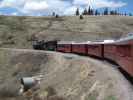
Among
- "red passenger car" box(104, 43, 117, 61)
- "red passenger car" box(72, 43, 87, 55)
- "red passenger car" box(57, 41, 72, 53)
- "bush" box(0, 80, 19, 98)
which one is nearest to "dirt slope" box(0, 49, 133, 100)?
"bush" box(0, 80, 19, 98)

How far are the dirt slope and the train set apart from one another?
1060mm

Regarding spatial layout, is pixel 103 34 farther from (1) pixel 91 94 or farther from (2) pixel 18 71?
(1) pixel 91 94

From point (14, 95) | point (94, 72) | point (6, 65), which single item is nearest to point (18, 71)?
point (6, 65)

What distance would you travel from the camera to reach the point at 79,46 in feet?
184

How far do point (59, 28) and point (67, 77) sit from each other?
286ft

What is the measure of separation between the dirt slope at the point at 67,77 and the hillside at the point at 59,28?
4237cm

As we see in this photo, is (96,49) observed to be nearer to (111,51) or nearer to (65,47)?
(111,51)

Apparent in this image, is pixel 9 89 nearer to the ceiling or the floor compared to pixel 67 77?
nearer to the floor

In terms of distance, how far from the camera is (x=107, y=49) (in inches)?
1384

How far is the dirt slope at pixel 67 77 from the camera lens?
77.5 ft

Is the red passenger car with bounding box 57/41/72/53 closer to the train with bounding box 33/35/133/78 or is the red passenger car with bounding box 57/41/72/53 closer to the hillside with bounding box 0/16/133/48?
the train with bounding box 33/35/133/78

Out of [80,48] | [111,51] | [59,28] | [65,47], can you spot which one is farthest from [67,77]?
[59,28]

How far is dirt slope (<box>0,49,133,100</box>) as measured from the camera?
23.6 meters

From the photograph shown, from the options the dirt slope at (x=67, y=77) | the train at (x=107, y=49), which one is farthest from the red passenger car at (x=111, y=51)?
the dirt slope at (x=67, y=77)
